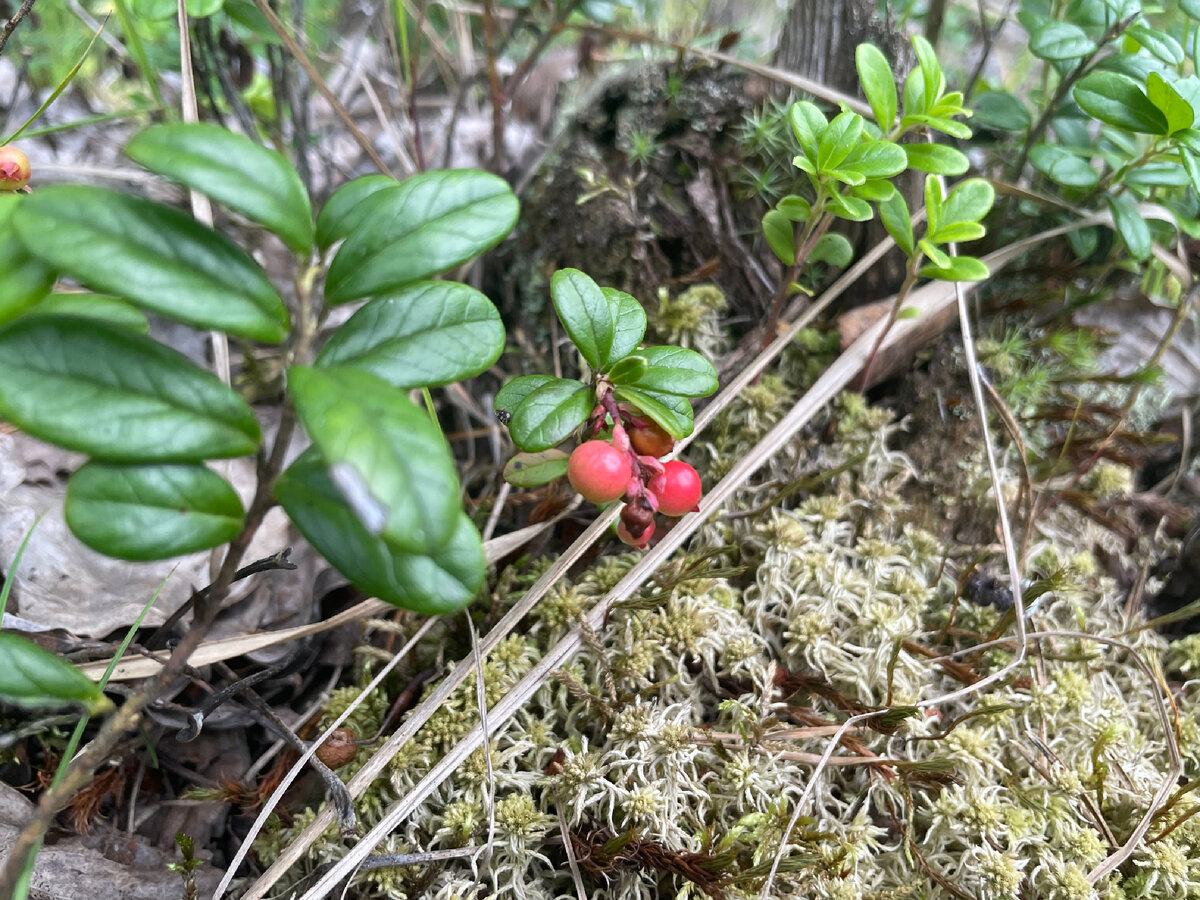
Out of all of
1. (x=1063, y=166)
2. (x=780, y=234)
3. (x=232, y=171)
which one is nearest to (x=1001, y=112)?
(x=1063, y=166)

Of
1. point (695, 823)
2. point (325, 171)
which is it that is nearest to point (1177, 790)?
point (695, 823)

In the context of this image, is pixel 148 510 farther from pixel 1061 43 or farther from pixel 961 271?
pixel 1061 43

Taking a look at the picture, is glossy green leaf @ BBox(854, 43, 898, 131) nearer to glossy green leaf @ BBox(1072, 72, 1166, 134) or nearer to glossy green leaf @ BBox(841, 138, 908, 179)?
glossy green leaf @ BBox(841, 138, 908, 179)

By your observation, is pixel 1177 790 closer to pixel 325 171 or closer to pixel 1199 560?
pixel 1199 560

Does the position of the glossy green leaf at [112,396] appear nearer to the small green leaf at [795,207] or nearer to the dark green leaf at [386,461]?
the dark green leaf at [386,461]

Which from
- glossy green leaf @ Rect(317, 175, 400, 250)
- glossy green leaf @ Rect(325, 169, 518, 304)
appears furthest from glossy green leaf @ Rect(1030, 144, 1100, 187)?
glossy green leaf @ Rect(317, 175, 400, 250)

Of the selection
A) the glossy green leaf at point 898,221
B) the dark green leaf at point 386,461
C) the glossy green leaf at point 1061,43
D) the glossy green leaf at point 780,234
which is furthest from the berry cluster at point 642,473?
the glossy green leaf at point 1061,43
